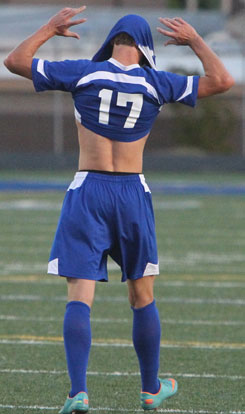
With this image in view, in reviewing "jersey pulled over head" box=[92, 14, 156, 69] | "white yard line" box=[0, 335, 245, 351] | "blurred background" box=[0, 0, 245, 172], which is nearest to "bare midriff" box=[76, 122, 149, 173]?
"jersey pulled over head" box=[92, 14, 156, 69]

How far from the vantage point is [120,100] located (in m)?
5.57

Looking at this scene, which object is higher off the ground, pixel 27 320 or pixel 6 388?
pixel 6 388

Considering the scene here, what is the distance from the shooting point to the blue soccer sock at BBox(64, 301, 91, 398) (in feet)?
17.6

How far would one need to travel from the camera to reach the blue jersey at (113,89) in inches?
219

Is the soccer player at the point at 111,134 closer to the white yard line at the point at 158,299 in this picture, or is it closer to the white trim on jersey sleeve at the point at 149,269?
the white trim on jersey sleeve at the point at 149,269

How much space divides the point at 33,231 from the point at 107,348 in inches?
377

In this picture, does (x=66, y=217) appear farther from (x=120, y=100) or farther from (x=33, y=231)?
(x=33, y=231)

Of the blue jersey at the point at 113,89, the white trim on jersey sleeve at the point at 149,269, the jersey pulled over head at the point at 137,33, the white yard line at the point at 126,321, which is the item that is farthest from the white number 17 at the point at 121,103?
the white yard line at the point at 126,321

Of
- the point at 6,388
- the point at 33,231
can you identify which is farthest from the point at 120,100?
the point at 33,231

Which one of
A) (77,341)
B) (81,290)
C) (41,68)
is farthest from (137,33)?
(77,341)

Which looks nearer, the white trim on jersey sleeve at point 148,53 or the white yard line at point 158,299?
the white trim on jersey sleeve at point 148,53

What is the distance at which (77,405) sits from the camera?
521 cm

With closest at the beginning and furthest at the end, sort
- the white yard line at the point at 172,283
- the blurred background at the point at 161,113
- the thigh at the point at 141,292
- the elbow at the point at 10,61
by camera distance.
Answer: the elbow at the point at 10,61 → the thigh at the point at 141,292 → the white yard line at the point at 172,283 → the blurred background at the point at 161,113

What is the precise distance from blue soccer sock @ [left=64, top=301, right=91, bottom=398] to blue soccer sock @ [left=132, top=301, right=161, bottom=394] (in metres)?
0.42
